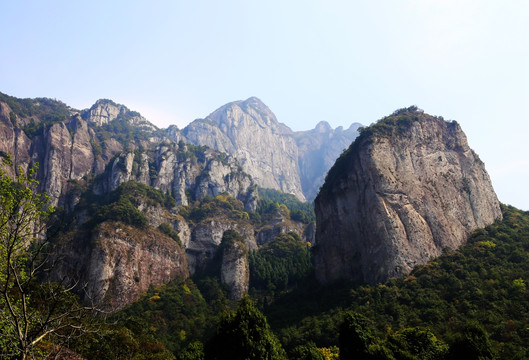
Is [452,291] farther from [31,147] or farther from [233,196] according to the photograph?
[31,147]

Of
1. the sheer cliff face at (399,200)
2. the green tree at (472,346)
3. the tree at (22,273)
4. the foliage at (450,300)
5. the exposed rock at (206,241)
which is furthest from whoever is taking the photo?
the exposed rock at (206,241)

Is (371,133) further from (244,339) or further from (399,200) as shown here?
(244,339)

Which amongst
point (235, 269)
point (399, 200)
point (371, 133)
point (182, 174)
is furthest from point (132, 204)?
point (399, 200)

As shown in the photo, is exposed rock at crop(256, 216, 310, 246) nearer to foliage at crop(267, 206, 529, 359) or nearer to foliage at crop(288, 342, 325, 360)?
foliage at crop(267, 206, 529, 359)

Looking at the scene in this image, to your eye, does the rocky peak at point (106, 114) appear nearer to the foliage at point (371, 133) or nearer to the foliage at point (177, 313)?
the foliage at point (177, 313)

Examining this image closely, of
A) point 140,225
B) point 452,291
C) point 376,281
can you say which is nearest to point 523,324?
point 452,291

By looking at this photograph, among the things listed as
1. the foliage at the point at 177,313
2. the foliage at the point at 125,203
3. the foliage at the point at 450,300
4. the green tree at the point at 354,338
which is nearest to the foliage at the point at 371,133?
the foliage at the point at 450,300
